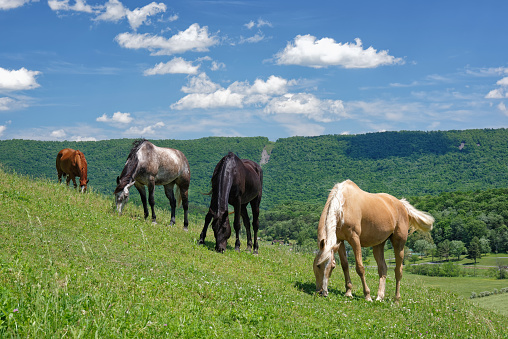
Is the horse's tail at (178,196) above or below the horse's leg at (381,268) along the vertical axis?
above

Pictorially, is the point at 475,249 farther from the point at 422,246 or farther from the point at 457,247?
the point at 422,246

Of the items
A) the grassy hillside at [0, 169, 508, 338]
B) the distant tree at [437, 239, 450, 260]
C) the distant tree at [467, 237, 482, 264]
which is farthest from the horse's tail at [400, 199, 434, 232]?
the distant tree at [437, 239, 450, 260]

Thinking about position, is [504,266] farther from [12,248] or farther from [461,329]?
[12,248]

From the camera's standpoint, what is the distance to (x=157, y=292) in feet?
23.4

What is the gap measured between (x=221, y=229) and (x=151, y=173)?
15.7 feet

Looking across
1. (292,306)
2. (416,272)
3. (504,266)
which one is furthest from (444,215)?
(292,306)

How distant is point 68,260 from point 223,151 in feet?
571

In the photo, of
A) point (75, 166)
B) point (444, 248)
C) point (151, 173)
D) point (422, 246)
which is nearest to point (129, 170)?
point (151, 173)

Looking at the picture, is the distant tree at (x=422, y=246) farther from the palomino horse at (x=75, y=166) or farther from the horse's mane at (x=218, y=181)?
the horse's mane at (x=218, y=181)

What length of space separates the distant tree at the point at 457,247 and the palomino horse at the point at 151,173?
9827 cm

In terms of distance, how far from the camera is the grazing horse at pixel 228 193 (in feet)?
43.9

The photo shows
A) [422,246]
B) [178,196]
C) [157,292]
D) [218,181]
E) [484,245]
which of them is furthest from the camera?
A: [422,246]

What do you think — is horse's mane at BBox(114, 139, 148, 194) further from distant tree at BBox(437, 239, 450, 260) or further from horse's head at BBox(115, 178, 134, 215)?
distant tree at BBox(437, 239, 450, 260)

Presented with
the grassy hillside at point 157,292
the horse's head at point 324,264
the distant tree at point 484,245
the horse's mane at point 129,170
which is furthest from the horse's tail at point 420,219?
the distant tree at point 484,245
